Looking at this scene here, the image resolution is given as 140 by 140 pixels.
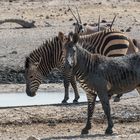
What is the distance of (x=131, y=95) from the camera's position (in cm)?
1603

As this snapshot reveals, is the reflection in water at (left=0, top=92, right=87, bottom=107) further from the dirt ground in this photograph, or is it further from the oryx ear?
the oryx ear

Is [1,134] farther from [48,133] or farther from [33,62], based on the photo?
[33,62]

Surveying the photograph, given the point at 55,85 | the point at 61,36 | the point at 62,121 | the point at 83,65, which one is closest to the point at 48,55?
the point at 61,36

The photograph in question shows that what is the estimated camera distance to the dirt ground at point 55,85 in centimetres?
1267

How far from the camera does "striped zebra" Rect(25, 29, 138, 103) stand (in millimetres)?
15000

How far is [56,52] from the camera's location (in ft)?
50.0

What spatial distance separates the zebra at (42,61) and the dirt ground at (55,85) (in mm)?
881

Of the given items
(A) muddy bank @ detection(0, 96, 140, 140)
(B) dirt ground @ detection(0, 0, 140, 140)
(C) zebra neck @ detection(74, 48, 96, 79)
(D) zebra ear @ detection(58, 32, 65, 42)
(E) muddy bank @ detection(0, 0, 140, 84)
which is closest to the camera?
(C) zebra neck @ detection(74, 48, 96, 79)

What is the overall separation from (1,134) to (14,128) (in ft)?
2.05

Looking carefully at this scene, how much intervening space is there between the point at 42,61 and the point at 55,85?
2.45 m

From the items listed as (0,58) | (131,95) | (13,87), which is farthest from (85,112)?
(0,58)

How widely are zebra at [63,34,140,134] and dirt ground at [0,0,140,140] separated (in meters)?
0.60

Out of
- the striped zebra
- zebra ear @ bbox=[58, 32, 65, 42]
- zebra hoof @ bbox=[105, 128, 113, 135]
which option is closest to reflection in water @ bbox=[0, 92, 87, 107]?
the striped zebra

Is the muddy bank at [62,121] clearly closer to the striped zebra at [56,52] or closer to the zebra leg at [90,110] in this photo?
the zebra leg at [90,110]
